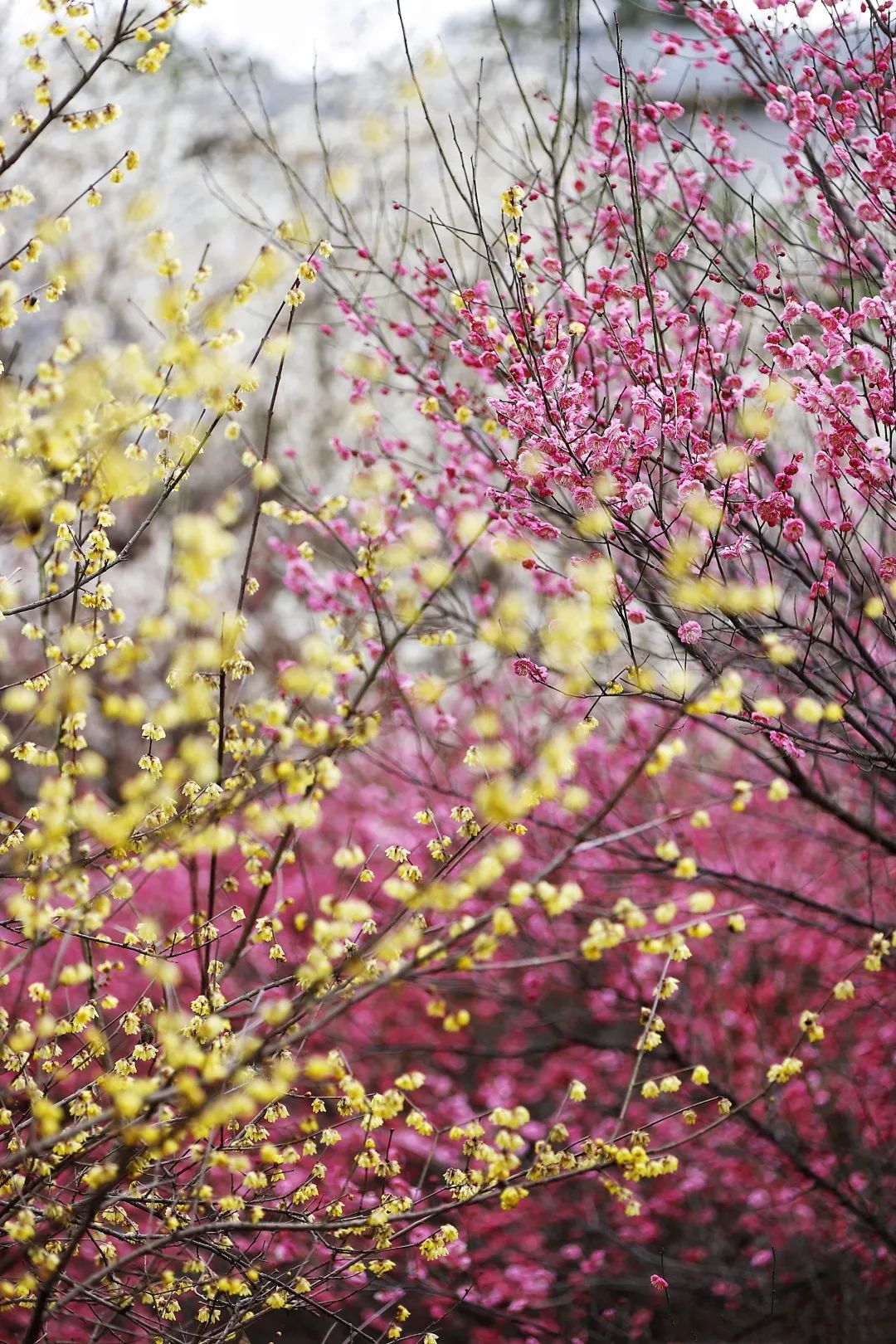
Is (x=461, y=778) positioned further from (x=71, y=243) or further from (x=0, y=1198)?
(x=71, y=243)

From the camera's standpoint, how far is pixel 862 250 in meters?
4.21

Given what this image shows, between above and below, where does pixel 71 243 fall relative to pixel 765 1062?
above

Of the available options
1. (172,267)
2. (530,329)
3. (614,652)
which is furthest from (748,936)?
(172,267)

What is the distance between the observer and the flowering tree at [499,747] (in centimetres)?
240

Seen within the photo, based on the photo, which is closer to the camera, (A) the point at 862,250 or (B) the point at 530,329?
(B) the point at 530,329

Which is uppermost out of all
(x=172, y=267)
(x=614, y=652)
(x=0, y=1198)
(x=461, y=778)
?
(x=461, y=778)

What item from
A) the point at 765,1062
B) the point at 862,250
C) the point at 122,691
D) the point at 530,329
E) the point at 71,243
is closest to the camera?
the point at 530,329

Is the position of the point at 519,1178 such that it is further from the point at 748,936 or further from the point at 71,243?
the point at 71,243

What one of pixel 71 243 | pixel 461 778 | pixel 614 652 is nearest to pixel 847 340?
pixel 614 652

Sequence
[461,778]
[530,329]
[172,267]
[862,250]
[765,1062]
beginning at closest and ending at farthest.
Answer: [172,267], [530,329], [862,250], [765,1062], [461,778]

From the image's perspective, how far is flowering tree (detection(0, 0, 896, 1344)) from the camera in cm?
240

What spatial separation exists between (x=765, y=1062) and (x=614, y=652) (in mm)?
2666

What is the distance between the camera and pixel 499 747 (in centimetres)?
223

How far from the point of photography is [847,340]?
3.51m
